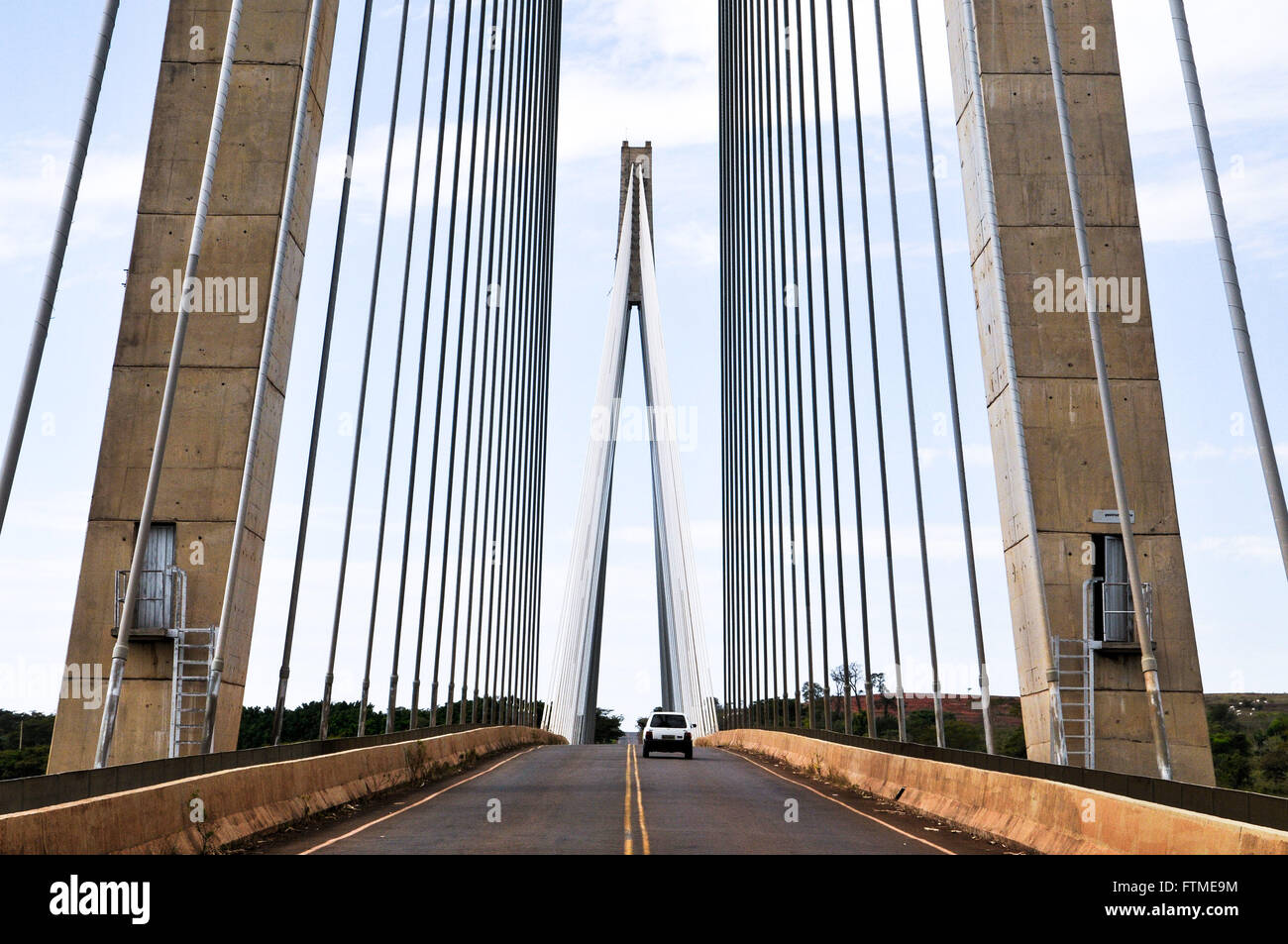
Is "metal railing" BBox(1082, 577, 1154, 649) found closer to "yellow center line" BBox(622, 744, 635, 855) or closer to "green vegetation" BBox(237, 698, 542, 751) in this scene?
"yellow center line" BBox(622, 744, 635, 855)

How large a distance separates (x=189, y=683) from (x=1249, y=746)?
1107 inches

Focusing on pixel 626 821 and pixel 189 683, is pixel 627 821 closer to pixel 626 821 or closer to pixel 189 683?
pixel 626 821

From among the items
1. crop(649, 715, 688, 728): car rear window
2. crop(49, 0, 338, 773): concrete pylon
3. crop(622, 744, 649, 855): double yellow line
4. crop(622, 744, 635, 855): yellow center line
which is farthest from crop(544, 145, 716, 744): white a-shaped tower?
crop(49, 0, 338, 773): concrete pylon

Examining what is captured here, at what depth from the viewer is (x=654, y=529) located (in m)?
83.1

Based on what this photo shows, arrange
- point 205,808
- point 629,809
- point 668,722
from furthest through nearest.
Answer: point 668,722 → point 629,809 → point 205,808

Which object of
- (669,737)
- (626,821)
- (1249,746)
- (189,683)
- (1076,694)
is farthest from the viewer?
(669,737)

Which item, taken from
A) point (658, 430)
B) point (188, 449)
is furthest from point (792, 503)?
point (658, 430)

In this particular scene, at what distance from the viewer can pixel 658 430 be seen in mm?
74062

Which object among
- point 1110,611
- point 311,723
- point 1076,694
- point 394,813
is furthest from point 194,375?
point 311,723

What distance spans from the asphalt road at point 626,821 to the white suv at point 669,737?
1143cm
